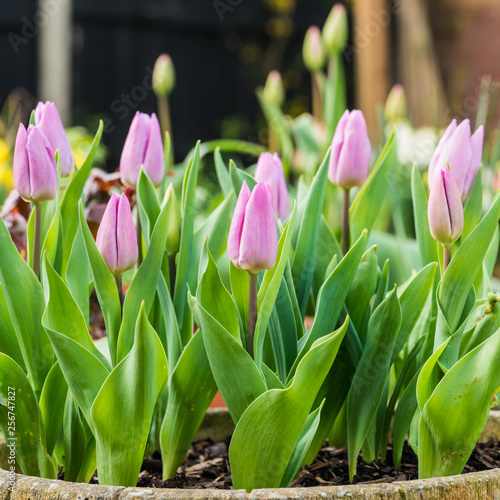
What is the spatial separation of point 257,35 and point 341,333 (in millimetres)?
4743

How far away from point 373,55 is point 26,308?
3.53 m

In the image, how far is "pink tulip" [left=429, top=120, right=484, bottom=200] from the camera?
0.65 m

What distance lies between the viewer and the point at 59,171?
2.39 ft

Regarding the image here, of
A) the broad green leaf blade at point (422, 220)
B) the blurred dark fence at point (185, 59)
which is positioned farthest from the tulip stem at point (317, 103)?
the broad green leaf blade at point (422, 220)

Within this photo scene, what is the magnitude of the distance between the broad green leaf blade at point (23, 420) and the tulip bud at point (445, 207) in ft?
1.28

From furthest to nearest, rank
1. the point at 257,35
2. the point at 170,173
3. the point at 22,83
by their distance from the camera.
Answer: the point at 257,35 → the point at 22,83 → the point at 170,173

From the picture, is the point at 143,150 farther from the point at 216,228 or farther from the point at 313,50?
the point at 313,50

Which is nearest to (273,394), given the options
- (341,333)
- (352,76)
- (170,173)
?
(341,333)

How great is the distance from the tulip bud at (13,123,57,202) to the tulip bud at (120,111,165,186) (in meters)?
0.11

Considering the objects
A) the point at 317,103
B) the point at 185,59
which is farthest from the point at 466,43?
the point at 185,59

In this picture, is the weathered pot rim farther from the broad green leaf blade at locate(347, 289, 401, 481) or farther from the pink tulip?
the pink tulip

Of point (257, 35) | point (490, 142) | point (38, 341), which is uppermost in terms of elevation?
point (257, 35)

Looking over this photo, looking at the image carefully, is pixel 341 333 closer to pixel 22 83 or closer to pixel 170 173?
pixel 170 173

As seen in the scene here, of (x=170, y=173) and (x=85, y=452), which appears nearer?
(x=85, y=452)
